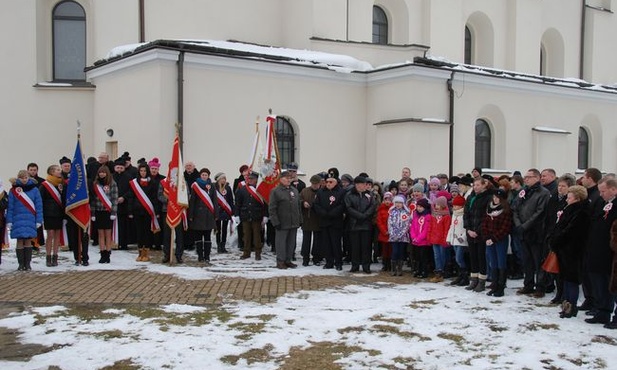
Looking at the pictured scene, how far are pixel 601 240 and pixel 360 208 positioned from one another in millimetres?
5229

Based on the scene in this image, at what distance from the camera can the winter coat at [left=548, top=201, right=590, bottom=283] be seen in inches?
359

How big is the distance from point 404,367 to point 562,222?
3.64 meters

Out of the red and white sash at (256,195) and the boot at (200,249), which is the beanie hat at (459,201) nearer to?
the red and white sash at (256,195)

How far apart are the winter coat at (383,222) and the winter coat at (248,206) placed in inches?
106

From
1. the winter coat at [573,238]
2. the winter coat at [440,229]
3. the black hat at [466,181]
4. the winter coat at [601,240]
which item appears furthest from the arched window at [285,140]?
the winter coat at [601,240]

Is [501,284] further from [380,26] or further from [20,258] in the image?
[380,26]

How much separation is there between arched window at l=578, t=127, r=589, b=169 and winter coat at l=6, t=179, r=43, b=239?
72.1 feet

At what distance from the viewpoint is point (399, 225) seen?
12.7 m

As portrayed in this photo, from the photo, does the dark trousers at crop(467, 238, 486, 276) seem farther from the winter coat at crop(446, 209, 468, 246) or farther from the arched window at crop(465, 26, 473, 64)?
the arched window at crop(465, 26, 473, 64)

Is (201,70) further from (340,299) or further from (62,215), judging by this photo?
(340,299)

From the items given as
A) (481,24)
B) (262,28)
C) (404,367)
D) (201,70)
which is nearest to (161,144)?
(201,70)

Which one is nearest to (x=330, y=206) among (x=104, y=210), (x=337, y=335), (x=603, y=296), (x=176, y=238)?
(x=176, y=238)

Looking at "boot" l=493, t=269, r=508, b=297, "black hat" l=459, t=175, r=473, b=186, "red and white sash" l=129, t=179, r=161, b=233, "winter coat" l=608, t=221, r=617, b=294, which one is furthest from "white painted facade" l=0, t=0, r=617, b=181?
"winter coat" l=608, t=221, r=617, b=294

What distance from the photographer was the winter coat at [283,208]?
44.0 ft
